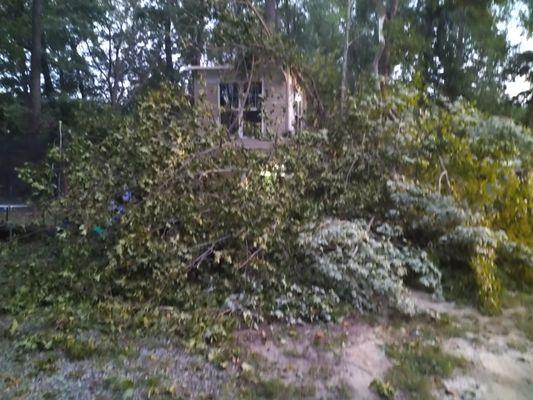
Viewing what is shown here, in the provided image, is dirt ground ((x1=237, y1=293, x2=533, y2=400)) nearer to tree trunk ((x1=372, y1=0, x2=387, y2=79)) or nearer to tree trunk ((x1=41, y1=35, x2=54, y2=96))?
tree trunk ((x1=372, y1=0, x2=387, y2=79))

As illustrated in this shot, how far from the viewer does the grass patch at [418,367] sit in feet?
13.4

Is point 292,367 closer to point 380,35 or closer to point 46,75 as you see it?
point 380,35

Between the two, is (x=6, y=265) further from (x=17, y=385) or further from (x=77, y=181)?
(x=17, y=385)

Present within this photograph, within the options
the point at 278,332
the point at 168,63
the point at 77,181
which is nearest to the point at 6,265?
the point at 77,181

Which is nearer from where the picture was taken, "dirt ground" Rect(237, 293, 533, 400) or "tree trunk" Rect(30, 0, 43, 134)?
"dirt ground" Rect(237, 293, 533, 400)

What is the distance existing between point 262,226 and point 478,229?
2355mm

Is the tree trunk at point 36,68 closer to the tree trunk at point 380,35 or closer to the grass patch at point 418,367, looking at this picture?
the tree trunk at point 380,35

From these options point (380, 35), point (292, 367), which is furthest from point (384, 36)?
point (292, 367)

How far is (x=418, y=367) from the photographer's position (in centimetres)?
440

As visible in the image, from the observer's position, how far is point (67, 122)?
1817 centimetres

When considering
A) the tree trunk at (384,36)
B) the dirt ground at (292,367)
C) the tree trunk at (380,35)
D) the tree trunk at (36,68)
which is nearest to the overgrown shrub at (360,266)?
the dirt ground at (292,367)

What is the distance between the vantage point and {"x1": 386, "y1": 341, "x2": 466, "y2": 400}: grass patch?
408 centimetres

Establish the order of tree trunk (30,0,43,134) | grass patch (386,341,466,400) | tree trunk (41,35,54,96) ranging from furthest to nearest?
tree trunk (41,35,54,96)
tree trunk (30,0,43,134)
grass patch (386,341,466,400)

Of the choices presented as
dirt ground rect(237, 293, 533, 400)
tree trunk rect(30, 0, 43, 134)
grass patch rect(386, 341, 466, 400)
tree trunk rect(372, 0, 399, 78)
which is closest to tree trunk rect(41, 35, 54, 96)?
tree trunk rect(30, 0, 43, 134)
